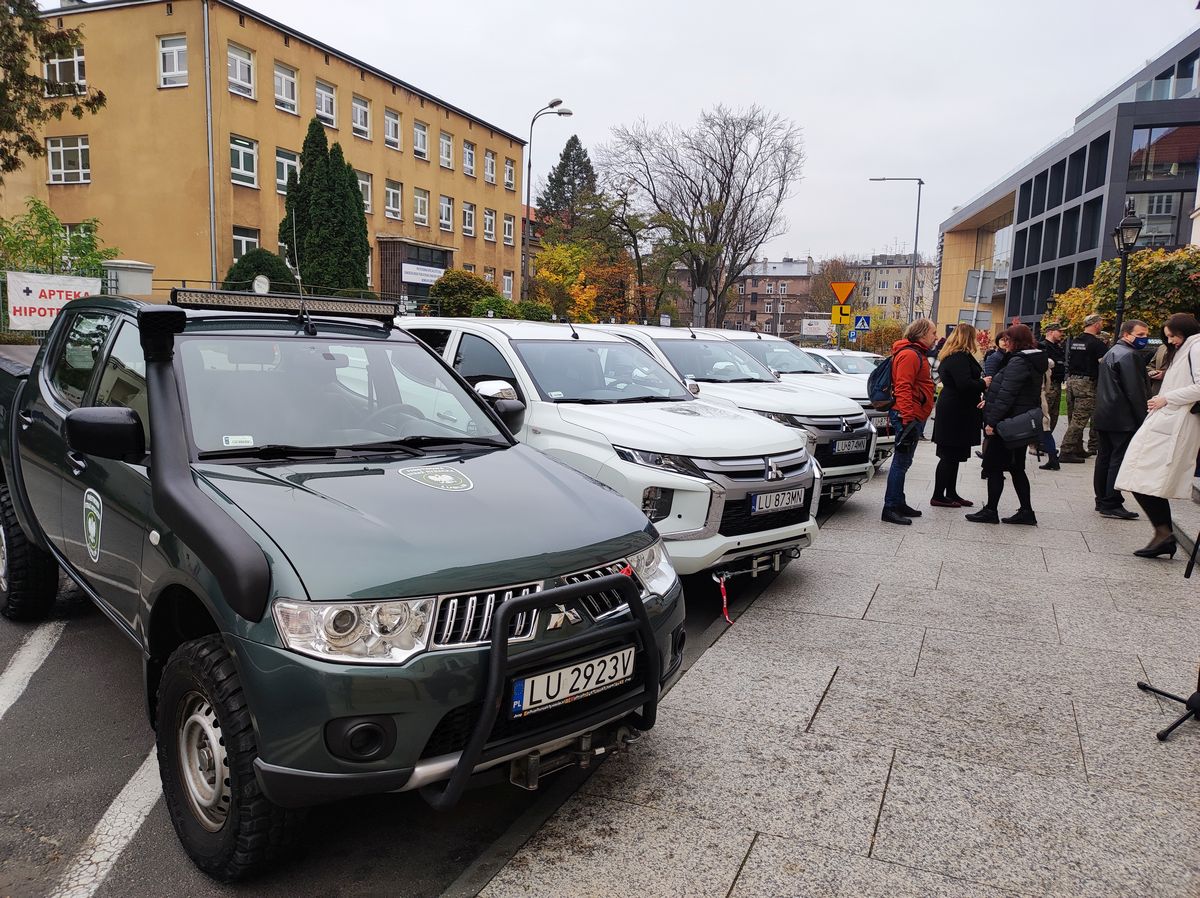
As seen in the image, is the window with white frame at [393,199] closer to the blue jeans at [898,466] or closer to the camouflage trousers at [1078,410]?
the camouflage trousers at [1078,410]

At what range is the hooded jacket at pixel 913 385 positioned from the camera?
27.5ft

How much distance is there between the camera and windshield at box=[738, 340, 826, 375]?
12203mm

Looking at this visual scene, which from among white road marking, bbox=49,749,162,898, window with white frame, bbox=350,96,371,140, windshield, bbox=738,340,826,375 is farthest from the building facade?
white road marking, bbox=49,749,162,898

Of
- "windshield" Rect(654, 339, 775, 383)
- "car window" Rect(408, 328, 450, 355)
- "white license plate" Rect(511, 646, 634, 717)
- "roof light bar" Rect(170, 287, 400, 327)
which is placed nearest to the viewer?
"white license plate" Rect(511, 646, 634, 717)

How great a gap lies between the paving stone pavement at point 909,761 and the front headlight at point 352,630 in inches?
35.1

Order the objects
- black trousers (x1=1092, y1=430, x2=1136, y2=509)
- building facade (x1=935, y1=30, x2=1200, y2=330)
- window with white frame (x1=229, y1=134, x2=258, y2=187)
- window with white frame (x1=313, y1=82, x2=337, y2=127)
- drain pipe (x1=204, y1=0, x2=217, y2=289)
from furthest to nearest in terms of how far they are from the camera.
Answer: building facade (x1=935, y1=30, x2=1200, y2=330) → window with white frame (x1=313, y1=82, x2=337, y2=127) → window with white frame (x1=229, y1=134, x2=258, y2=187) → drain pipe (x1=204, y1=0, x2=217, y2=289) → black trousers (x1=1092, y1=430, x2=1136, y2=509)

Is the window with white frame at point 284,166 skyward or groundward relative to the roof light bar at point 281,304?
skyward

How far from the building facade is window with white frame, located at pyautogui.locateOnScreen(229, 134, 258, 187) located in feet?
93.4

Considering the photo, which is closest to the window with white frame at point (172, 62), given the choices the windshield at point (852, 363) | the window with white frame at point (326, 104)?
the window with white frame at point (326, 104)

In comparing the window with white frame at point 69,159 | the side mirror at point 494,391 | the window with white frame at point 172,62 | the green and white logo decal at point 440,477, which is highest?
the window with white frame at point 172,62

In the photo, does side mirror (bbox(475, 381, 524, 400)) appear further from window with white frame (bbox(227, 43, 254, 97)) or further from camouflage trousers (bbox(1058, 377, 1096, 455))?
window with white frame (bbox(227, 43, 254, 97))

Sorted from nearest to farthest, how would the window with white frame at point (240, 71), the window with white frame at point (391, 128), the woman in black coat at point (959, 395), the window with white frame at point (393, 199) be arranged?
the woman in black coat at point (959, 395) → the window with white frame at point (240, 71) → the window with white frame at point (391, 128) → the window with white frame at point (393, 199)

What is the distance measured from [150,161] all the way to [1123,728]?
35.2m

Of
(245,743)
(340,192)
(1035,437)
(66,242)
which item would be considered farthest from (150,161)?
(245,743)
